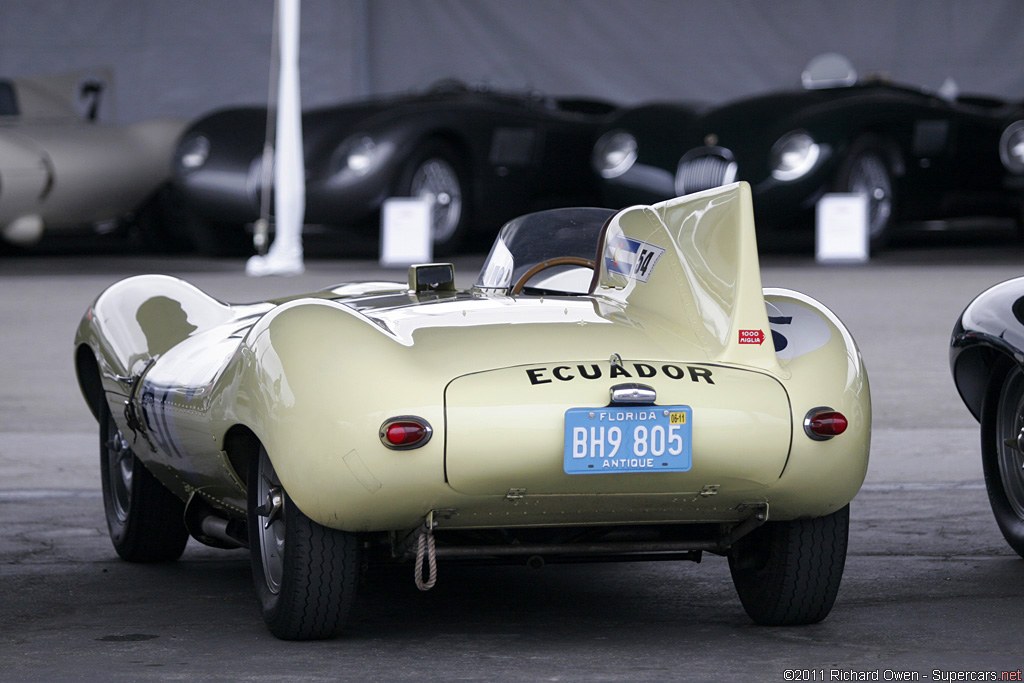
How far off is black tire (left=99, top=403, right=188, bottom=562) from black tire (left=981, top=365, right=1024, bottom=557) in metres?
2.13

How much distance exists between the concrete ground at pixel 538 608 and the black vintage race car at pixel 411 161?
617cm

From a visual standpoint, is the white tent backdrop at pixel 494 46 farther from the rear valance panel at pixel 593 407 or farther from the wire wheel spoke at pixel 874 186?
the rear valance panel at pixel 593 407

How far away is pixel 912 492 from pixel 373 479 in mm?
2475

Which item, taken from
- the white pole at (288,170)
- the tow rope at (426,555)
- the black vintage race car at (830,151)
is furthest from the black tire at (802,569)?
the white pole at (288,170)

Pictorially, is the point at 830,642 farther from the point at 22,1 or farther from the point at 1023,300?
the point at 22,1

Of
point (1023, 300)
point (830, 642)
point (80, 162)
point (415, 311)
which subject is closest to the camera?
point (830, 642)

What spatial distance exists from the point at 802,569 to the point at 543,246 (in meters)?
1.20

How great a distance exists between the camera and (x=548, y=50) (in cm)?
1686

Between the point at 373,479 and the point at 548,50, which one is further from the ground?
the point at 548,50

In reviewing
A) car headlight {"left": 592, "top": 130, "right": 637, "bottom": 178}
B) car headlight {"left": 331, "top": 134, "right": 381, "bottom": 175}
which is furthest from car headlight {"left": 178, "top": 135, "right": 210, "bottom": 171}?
car headlight {"left": 592, "top": 130, "right": 637, "bottom": 178}

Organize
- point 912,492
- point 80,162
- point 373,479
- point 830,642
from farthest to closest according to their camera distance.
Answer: point 80,162 < point 912,492 < point 830,642 < point 373,479

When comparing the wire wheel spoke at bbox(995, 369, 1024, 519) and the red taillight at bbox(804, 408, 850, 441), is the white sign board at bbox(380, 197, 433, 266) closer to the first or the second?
the wire wheel spoke at bbox(995, 369, 1024, 519)

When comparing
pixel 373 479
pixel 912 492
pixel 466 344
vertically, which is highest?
pixel 466 344

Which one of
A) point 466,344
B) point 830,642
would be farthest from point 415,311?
point 830,642
